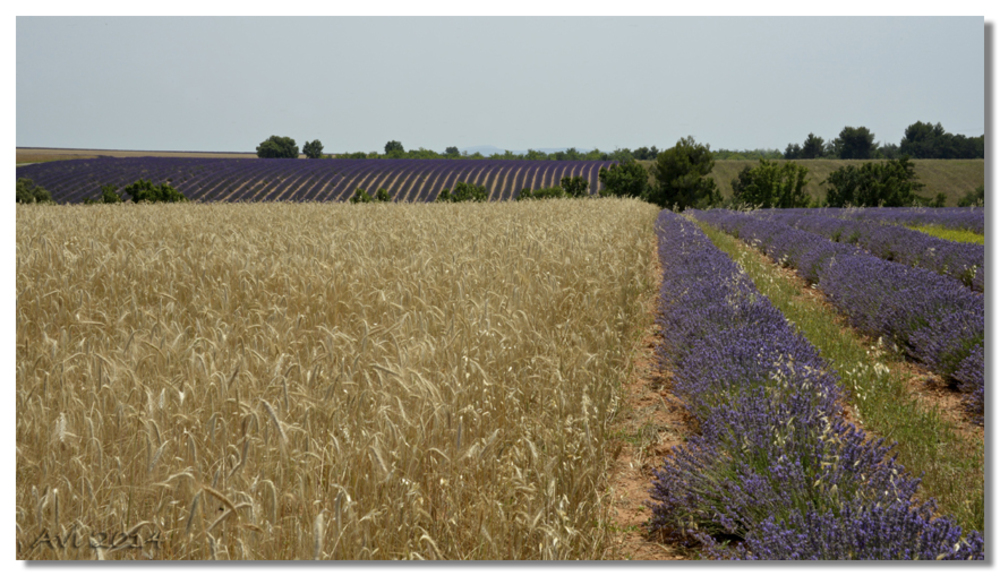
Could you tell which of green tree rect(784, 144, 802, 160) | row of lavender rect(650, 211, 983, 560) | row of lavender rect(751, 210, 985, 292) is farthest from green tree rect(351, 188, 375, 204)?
row of lavender rect(650, 211, 983, 560)

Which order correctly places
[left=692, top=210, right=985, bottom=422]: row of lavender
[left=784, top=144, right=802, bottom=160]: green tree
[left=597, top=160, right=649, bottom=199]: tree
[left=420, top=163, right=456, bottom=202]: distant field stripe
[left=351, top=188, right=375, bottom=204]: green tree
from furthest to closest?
[left=420, top=163, right=456, bottom=202]: distant field stripe, [left=597, top=160, right=649, bottom=199]: tree, [left=351, top=188, right=375, bottom=204]: green tree, [left=784, top=144, right=802, bottom=160]: green tree, [left=692, top=210, right=985, bottom=422]: row of lavender

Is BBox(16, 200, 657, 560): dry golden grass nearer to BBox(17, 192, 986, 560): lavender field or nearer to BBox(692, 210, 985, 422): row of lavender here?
BBox(17, 192, 986, 560): lavender field

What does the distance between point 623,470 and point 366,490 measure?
1521 mm

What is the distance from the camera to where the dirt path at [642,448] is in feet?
7.18

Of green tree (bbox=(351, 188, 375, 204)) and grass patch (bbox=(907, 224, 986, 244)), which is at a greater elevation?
green tree (bbox=(351, 188, 375, 204))

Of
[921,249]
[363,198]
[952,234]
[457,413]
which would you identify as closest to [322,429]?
[457,413]

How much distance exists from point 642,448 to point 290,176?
56.8 meters

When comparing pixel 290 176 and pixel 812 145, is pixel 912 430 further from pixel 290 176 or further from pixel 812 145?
pixel 290 176

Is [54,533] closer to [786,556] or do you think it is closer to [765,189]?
[786,556]

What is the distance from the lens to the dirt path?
219cm

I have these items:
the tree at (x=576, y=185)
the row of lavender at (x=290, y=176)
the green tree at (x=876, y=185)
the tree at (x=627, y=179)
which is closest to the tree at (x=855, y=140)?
the green tree at (x=876, y=185)

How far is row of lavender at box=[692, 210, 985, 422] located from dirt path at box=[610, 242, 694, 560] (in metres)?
1.74

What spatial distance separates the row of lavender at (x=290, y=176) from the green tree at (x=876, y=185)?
21.9 meters

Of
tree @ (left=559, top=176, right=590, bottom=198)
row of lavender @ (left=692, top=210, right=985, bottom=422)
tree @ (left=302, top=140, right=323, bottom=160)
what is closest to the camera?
tree @ (left=302, top=140, right=323, bottom=160)
